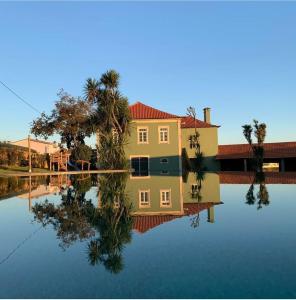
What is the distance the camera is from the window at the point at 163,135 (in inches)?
1323

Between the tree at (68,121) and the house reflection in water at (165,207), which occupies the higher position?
the tree at (68,121)

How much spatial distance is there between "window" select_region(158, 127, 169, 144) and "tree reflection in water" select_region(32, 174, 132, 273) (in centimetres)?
2219

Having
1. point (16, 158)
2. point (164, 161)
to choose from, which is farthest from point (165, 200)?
point (16, 158)

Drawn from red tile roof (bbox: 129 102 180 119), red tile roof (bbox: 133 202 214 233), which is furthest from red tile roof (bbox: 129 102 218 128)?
red tile roof (bbox: 133 202 214 233)

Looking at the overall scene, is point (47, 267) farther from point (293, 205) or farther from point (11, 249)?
point (293, 205)

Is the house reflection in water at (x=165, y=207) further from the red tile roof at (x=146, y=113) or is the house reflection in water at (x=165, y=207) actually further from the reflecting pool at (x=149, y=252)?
the red tile roof at (x=146, y=113)

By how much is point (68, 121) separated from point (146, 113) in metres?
7.39

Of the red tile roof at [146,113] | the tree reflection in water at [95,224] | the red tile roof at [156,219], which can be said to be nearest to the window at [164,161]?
the red tile roof at [146,113]

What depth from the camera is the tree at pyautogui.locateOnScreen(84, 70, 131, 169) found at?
28522mm

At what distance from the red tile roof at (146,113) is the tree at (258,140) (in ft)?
23.1

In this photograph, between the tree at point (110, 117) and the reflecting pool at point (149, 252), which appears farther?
the tree at point (110, 117)

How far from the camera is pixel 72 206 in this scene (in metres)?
9.95

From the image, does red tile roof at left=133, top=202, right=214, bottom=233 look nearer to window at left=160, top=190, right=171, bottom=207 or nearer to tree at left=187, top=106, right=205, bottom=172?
window at left=160, top=190, right=171, bottom=207

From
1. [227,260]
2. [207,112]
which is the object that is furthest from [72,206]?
[207,112]
